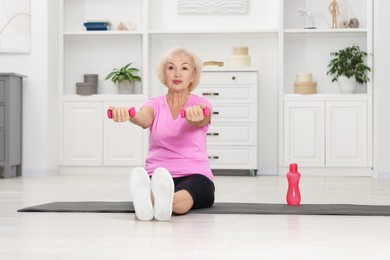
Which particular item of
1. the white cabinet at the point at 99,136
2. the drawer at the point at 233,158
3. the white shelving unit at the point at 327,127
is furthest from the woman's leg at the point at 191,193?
the white cabinet at the point at 99,136

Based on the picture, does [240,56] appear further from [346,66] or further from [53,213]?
[53,213]

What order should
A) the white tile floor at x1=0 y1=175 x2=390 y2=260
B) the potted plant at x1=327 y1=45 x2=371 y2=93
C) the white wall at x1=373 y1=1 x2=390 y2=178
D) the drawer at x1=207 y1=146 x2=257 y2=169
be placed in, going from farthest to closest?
the drawer at x1=207 y1=146 x2=257 y2=169
the potted plant at x1=327 y1=45 x2=371 y2=93
the white wall at x1=373 y1=1 x2=390 y2=178
the white tile floor at x1=0 y1=175 x2=390 y2=260

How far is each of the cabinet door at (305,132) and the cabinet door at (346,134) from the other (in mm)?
72

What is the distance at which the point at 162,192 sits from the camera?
2984mm

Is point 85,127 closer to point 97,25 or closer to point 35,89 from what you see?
point 35,89

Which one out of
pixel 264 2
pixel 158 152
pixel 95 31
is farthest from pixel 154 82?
pixel 158 152

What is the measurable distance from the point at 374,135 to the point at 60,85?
2.95m

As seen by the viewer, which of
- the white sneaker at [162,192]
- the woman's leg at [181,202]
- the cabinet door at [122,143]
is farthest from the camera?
the cabinet door at [122,143]

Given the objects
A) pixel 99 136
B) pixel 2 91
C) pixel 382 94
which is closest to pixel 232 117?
pixel 99 136

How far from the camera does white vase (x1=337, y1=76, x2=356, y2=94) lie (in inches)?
285

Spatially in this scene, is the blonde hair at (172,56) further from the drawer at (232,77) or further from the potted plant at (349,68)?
the potted plant at (349,68)

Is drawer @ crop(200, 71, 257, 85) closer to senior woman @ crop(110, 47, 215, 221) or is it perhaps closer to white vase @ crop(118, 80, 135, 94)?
white vase @ crop(118, 80, 135, 94)

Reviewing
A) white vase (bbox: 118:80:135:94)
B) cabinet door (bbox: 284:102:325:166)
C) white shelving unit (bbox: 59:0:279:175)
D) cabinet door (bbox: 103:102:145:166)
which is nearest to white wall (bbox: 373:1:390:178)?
cabinet door (bbox: 284:102:325:166)

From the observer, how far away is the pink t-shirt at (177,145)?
3.49m
